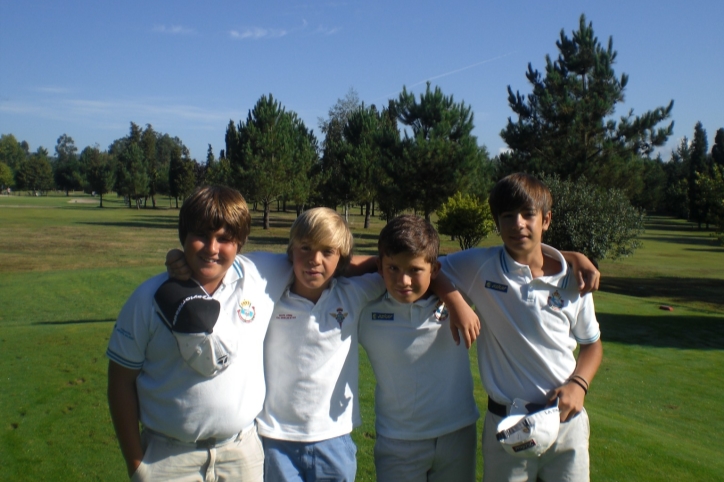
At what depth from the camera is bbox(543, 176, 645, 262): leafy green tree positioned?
2348 centimetres

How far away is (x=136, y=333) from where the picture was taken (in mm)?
2465

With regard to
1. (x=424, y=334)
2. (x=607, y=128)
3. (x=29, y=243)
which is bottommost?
(x=29, y=243)

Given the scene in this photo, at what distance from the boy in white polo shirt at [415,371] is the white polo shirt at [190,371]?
0.66 m

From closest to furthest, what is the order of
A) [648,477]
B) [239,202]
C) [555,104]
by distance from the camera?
[239,202]
[648,477]
[555,104]

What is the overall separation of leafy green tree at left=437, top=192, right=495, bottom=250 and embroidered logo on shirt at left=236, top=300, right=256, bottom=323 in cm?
2578

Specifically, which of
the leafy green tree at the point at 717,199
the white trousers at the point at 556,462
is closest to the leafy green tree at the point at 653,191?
the leafy green tree at the point at 717,199

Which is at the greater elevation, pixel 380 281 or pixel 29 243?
pixel 380 281

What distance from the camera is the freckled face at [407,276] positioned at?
293 cm

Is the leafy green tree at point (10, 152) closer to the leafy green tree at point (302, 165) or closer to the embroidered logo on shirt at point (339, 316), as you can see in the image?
the leafy green tree at point (302, 165)

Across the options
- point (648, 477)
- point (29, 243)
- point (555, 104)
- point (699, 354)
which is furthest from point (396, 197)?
point (648, 477)

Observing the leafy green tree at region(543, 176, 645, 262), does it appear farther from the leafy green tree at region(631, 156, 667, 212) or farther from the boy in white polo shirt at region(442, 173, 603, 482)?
the leafy green tree at region(631, 156, 667, 212)

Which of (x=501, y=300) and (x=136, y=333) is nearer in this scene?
(x=136, y=333)

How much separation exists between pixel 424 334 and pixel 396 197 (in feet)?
111

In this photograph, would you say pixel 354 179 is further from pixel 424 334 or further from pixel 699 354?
pixel 424 334
